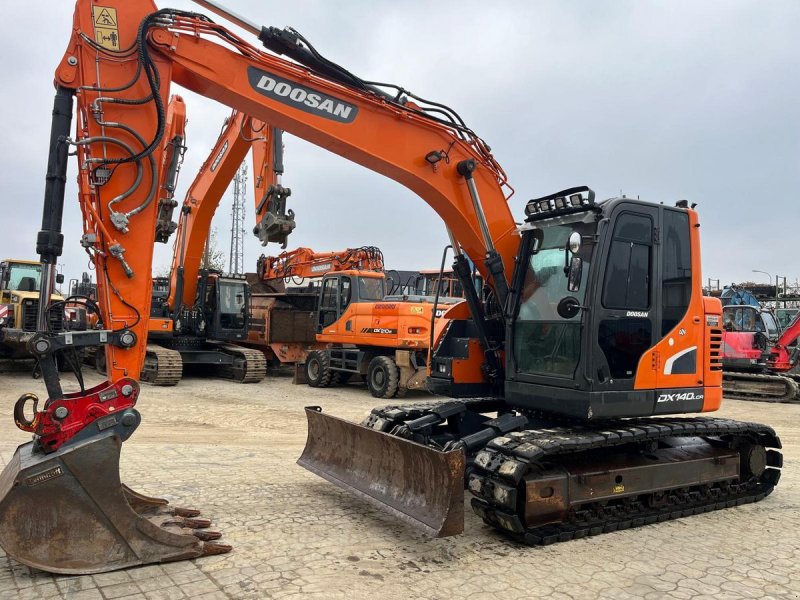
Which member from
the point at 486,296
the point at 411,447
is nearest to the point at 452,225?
the point at 486,296

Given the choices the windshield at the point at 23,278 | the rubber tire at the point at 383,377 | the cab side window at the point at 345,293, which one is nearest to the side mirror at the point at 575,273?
the rubber tire at the point at 383,377

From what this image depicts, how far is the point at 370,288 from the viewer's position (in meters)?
15.5

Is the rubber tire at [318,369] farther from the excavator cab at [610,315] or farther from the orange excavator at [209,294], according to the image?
the excavator cab at [610,315]

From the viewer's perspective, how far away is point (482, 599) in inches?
154

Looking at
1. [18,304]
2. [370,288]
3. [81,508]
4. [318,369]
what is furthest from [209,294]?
[81,508]

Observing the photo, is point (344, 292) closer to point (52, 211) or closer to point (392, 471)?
point (392, 471)

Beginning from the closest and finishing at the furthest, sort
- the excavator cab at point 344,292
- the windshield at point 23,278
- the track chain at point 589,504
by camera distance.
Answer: the track chain at point 589,504 < the excavator cab at point 344,292 < the windshield at point 23,278

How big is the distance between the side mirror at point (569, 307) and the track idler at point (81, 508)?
315cm

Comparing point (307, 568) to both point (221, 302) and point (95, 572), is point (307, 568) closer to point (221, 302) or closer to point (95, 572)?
point (95, 572)

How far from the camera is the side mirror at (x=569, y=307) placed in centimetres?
513

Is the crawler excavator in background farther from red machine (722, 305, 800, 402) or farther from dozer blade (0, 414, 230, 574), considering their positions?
dozer blade (0, 414, 230, 574)

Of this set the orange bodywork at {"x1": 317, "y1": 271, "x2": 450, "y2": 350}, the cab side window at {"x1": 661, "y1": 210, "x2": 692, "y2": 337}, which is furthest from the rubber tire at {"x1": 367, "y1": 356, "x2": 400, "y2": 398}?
the cab side window at {"x1": 661, "y1": 210, "x2": 692, "y2": 337}

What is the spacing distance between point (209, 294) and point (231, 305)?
0.67m

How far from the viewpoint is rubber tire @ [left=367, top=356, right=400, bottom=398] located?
1378 centimetres
